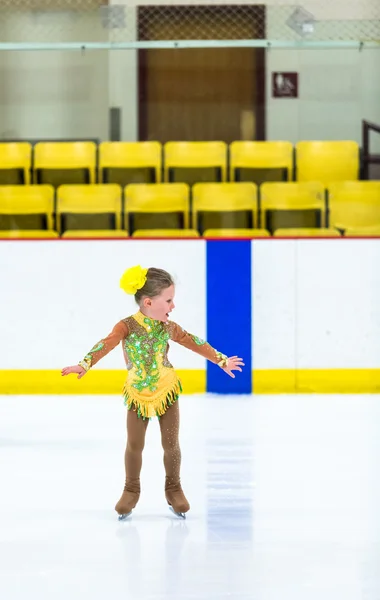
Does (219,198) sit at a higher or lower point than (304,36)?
lower

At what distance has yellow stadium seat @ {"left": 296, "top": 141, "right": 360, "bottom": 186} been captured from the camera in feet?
18.8

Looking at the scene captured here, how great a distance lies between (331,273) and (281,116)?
1009 millimetres

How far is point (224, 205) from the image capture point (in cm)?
568

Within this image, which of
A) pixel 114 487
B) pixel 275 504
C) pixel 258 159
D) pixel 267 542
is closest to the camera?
pixel 267 542

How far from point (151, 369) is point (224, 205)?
3010 millimetres

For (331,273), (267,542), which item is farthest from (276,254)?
(267,542)

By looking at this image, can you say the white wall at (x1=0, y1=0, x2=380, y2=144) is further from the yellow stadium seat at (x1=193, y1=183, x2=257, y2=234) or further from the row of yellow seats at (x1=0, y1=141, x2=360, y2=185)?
the yellow stadium seat at (x1=193, y1=183, x2=257, y2=234)

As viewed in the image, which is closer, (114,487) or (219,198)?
(114,487)

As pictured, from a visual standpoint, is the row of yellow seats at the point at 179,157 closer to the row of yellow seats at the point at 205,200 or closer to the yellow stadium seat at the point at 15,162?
the yellow stadium seat at the point at 15,162

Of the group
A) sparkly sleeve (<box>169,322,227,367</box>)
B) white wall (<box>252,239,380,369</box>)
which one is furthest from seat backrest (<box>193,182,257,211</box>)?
sparkly sleeve (<box>169,322,227,367</box>)

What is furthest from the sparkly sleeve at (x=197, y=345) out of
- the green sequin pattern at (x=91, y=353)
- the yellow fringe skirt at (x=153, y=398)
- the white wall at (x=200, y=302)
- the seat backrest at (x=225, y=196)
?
the seat backrest at (x=225, y=196)

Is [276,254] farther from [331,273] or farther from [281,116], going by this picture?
[281,116]

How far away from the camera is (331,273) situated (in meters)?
5.44

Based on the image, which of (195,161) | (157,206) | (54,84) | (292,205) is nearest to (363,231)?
(292,205)
